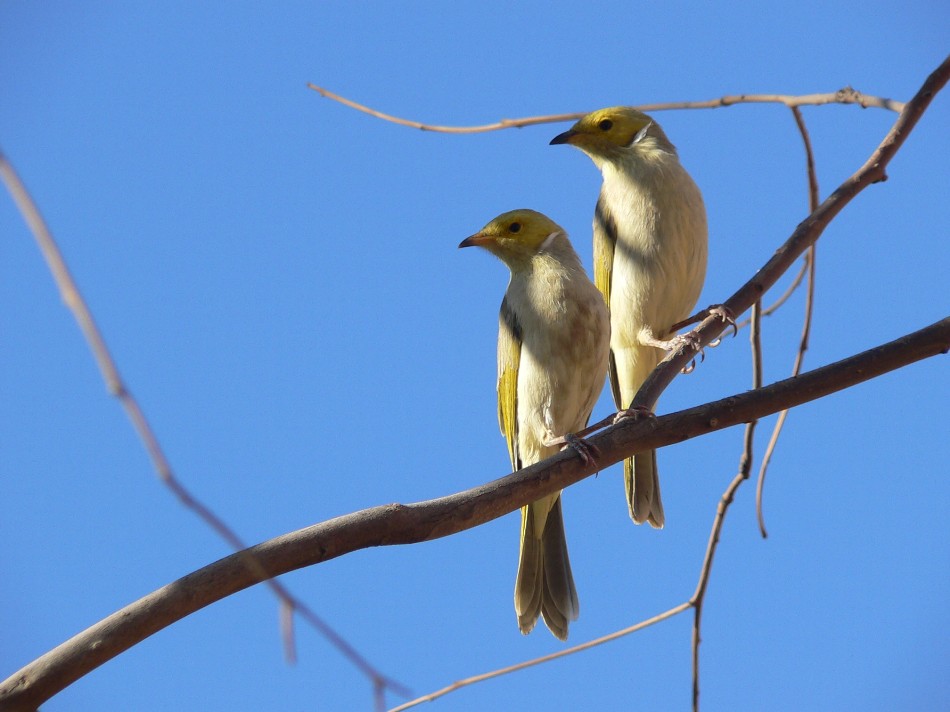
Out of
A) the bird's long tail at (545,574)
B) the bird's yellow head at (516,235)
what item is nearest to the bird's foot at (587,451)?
the bird's long tail at (545,574)

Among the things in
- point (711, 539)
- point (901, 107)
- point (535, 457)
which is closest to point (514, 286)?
point (535, 457)

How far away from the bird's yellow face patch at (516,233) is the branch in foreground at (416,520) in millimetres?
1817

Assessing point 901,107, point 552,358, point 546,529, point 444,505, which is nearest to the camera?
point 444,505

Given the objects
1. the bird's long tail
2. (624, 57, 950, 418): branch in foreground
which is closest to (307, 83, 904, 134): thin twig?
(624, 57, 950, 418): branch in foreground

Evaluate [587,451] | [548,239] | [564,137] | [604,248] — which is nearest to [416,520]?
[587,451]

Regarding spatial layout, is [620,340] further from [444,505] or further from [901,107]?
[444,505]

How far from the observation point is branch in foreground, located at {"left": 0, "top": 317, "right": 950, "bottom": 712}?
7.08 feet

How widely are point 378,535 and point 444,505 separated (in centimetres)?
23

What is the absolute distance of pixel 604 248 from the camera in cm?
504

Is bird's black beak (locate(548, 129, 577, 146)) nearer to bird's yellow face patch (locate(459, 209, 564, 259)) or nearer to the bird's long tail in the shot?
bird's yellow face patch (locate(459, 209, 564, 259))

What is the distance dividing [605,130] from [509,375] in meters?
1.63

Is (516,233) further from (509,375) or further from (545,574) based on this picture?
(545,574)

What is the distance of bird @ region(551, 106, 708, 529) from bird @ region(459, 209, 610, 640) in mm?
320

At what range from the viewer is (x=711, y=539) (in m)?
3.79
